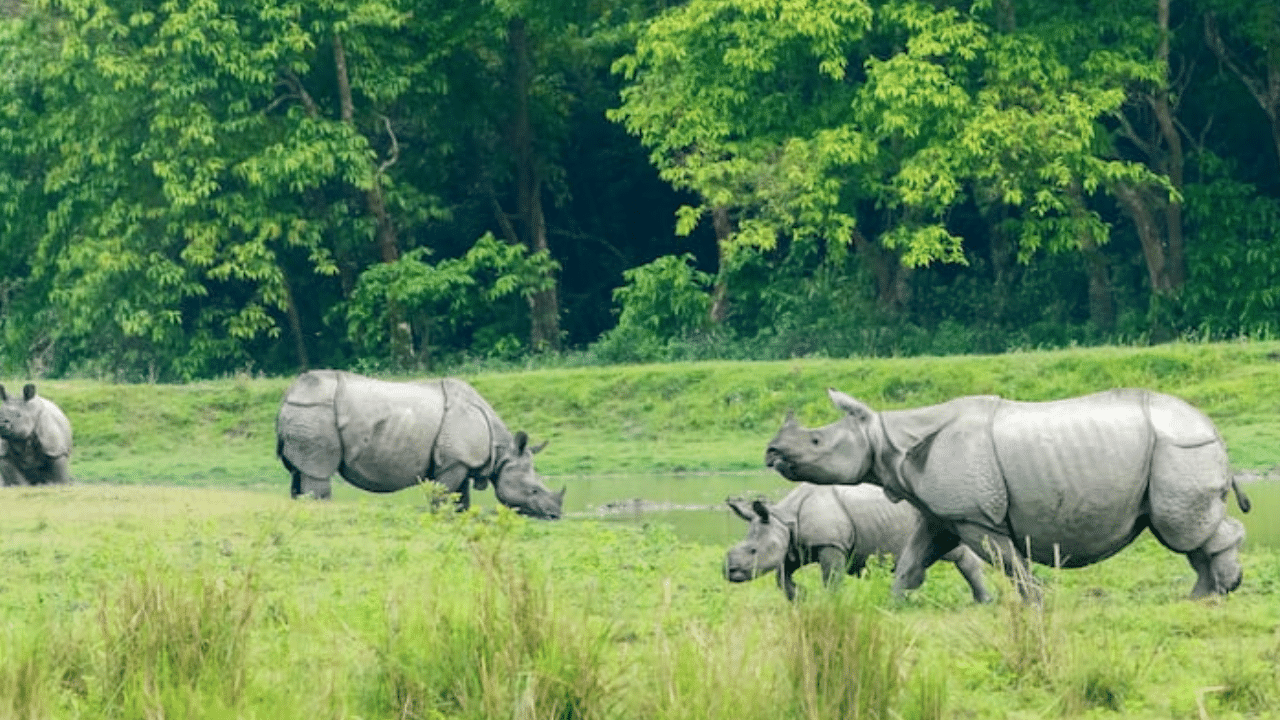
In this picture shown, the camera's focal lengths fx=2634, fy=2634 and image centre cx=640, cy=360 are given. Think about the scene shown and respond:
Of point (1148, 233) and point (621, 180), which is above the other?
point (621, 180)

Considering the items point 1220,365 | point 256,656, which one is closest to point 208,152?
point 1220,365

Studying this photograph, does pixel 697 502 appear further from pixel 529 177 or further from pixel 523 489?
pixel 529 177

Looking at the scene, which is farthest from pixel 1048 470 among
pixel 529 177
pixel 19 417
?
pixel 529 177

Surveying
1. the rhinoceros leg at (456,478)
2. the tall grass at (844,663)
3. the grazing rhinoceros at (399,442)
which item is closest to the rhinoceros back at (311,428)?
the grazing rhinoceros at (399,442)

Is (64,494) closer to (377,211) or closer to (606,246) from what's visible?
(377,211)

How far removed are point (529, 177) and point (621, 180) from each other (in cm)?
163

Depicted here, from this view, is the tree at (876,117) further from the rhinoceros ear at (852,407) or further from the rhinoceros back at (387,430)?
the rhinoceros ear at (852,407)

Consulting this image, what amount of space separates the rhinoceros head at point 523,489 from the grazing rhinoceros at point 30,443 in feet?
12.3

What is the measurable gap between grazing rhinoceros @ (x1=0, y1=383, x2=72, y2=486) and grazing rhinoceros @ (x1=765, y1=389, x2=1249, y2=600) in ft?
31.7

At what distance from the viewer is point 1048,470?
1253 cm

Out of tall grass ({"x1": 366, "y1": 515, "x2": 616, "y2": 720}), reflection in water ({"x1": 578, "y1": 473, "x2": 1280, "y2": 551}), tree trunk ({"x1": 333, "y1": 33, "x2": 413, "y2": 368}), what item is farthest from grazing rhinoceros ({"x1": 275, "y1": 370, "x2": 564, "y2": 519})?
tree trunk ({"x1": 333, "y1": 33, "x2": 413, "y2": 368})

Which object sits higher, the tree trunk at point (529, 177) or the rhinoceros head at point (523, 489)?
the tree trunk at point (529, 177)

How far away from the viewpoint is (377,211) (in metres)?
38.6

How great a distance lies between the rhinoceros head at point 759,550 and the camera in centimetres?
1338
